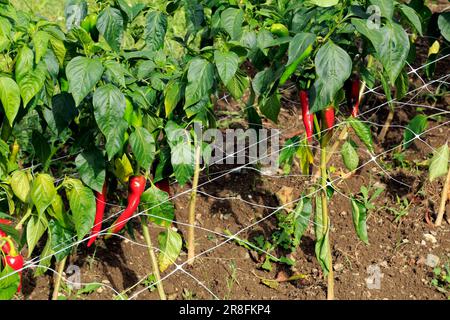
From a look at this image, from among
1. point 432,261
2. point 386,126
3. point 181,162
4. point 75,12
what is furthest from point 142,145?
point 386,126

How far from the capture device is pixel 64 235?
205cm

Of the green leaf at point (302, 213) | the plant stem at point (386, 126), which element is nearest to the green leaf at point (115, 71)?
the green leaf at point (302, 213)

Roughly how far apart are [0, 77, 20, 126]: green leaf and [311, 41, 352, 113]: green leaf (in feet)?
2.44

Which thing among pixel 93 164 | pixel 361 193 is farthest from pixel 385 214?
pixel 93 164

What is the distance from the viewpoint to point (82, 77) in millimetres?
1773

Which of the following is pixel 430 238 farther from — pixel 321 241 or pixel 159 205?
pixel 159 205

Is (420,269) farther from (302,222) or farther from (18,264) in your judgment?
(18,264)

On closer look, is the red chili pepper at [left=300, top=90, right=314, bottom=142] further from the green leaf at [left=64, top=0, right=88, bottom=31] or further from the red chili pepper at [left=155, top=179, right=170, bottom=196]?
the green leaf at [left=64, top=0, right=88, bottom=31]

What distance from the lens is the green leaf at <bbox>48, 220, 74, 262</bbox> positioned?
6.69 ft

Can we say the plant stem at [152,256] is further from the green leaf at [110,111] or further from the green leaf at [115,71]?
the green leaf at [115,71]

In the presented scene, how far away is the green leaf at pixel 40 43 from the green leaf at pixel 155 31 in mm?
482

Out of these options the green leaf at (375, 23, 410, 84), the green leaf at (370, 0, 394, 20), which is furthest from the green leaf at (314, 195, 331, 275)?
the green leaf at (370, 0, 394, 20)

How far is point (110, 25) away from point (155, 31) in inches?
7.5

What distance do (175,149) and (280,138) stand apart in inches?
51.0
